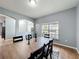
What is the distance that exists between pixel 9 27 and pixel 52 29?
348cm

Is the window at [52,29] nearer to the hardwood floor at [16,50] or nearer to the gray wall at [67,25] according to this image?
the gray wall at [67,25]

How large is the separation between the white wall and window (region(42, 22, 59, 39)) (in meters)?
2.88

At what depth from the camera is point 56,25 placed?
5867 mm

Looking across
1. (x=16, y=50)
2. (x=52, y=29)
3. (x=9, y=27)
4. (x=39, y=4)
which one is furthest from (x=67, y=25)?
(x=16, y=50)

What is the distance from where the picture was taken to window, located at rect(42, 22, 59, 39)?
5.87 m

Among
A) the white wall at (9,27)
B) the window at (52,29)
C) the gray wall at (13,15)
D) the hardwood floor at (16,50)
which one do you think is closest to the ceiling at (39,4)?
the gray wall at (13,15)

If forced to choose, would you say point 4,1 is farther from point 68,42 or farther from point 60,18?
point 68,42

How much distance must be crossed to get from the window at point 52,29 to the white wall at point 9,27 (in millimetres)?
2884

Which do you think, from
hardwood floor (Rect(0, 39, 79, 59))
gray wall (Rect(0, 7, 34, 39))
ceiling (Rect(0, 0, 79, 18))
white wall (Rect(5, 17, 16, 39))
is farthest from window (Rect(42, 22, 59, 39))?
hardwood floor (Rect(0, 39, 79, 59))

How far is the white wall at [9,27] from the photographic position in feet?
15.7

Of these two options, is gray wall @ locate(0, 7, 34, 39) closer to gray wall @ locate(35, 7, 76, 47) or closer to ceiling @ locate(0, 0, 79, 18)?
ceiling @ locate(0, 0, 79, 18)

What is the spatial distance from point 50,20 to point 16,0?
3603mm

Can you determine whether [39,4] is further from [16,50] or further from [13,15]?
[16,50]

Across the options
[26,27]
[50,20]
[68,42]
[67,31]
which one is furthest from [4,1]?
[68,42]
